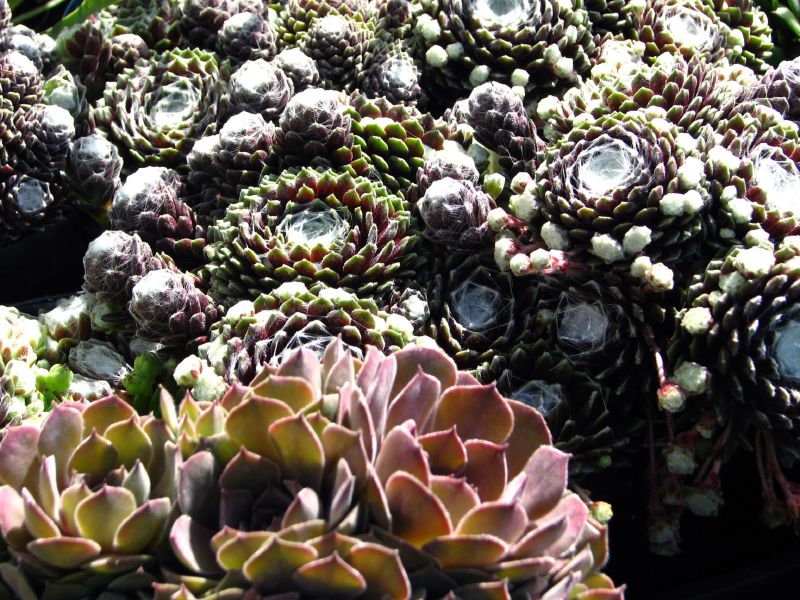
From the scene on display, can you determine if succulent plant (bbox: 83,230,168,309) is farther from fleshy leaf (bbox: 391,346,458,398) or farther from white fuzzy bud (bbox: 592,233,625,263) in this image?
white fuzzy bud (bbox: 592,233,625,263)

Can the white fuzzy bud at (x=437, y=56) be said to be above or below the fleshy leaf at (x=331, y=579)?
above

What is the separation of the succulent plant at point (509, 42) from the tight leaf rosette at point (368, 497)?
674 millimetres

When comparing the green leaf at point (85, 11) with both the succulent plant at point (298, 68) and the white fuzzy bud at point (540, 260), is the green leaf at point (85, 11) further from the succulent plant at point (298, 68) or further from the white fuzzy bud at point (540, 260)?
the white fuzzy bud at point (540, 260)

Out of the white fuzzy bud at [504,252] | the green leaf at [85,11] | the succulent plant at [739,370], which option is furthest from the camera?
the green leaf at [85,11]

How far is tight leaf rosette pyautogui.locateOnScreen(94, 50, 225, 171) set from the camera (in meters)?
1.20

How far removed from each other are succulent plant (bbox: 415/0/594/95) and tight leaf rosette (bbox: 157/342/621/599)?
0.67 metres

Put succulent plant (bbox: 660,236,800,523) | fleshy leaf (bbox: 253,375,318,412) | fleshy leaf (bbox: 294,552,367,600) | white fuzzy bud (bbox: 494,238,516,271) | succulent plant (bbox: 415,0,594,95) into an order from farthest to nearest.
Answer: succulent plant (bbox: 415,0,594,95)
white fuzzy bud (bbox: 494,238,516,271)
succulent plant (bbox: 660,236,800,523)
fleshy leaf (bbox: 253,375,318,412)
fleshy leaf (bbox: 294,552,367,600)

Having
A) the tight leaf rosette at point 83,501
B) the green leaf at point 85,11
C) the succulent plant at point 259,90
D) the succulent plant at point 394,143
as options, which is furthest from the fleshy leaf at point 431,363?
the green leaf at point 85,11

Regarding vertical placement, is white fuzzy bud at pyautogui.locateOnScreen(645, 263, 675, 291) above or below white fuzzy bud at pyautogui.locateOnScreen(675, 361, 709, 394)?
above

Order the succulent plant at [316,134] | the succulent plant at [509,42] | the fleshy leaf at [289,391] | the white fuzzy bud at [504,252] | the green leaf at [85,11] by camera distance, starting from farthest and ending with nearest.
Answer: the green leaf at [85,11], the succulent plant at [509,42], the succulent plant at [316,134], the white fuzzy bud at [504,252], the fleshy leaf at [289,391]

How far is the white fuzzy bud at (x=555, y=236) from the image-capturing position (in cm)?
92

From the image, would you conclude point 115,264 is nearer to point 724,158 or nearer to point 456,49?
point 456,49

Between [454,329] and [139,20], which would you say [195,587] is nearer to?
[454,329]

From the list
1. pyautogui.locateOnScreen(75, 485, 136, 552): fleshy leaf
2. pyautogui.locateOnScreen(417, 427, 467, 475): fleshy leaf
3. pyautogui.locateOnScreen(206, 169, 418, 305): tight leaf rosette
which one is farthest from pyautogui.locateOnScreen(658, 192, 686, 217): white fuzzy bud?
pyautogui.locateOnScreen(75, 485, 136, 552): fleshy leaf
